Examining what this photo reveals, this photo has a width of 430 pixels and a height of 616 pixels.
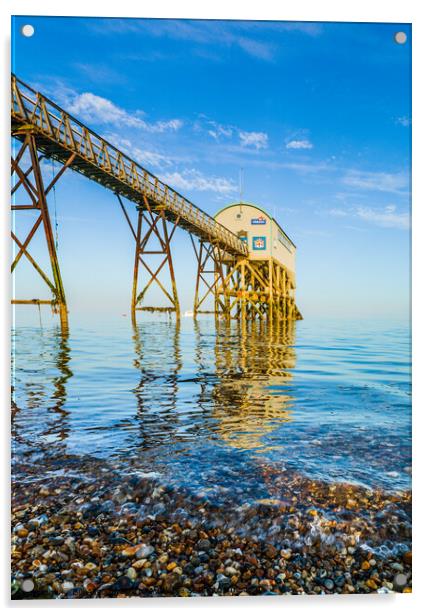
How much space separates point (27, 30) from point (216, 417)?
4.71 meters

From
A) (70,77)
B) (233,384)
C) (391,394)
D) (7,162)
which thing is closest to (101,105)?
(70,77)

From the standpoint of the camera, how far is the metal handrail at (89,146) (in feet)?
19.4

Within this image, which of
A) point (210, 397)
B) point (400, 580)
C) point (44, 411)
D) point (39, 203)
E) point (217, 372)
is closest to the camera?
point (400, 580)

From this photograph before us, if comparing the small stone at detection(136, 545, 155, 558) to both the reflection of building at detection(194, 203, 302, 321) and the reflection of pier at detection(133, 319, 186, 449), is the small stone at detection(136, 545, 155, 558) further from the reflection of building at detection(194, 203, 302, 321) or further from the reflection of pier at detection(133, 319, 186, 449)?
the reflection of building at detection(194, 203, 302, 321)

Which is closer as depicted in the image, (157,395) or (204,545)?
(204,545)

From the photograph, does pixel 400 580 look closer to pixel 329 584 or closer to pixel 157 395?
pixel 329 584

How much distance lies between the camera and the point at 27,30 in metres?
4.49

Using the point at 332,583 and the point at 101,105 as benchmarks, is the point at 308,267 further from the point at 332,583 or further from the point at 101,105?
the point at 332,583

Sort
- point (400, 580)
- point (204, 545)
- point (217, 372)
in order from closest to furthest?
point (204, 545) → point (400, 580) → point (217, 372)

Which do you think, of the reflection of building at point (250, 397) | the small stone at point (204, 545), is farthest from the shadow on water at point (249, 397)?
the small stone at point (204, 545)

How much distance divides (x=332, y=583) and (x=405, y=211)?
3664 millimetres
